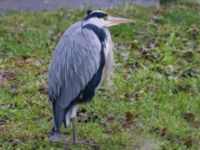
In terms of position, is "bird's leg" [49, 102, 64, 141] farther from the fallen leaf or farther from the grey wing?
the fallen leaf

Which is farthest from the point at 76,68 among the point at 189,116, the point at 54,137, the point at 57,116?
the point at 189,116

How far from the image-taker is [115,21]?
6203mm

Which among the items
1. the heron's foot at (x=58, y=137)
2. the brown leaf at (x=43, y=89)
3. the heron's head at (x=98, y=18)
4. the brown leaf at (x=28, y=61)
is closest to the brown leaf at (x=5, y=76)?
the brown leaf at (x=28, y=61)

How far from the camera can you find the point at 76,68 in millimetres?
5949

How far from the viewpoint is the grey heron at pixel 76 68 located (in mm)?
5941

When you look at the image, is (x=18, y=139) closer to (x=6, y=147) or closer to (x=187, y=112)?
(x=6, y=147)

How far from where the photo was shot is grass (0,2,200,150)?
6.40 metres

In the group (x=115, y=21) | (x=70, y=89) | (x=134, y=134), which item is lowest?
(x=134, y=134)

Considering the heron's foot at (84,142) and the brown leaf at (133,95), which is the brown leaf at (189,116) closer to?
the brown leaf at (133,95)

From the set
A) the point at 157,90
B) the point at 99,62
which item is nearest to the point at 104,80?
the point at 99,62

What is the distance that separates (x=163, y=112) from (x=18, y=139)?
5.55 ft

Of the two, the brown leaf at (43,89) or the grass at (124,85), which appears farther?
the brown leaf at (43,89)

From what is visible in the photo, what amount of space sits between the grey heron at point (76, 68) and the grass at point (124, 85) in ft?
1.45

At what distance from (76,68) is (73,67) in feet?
0.10
